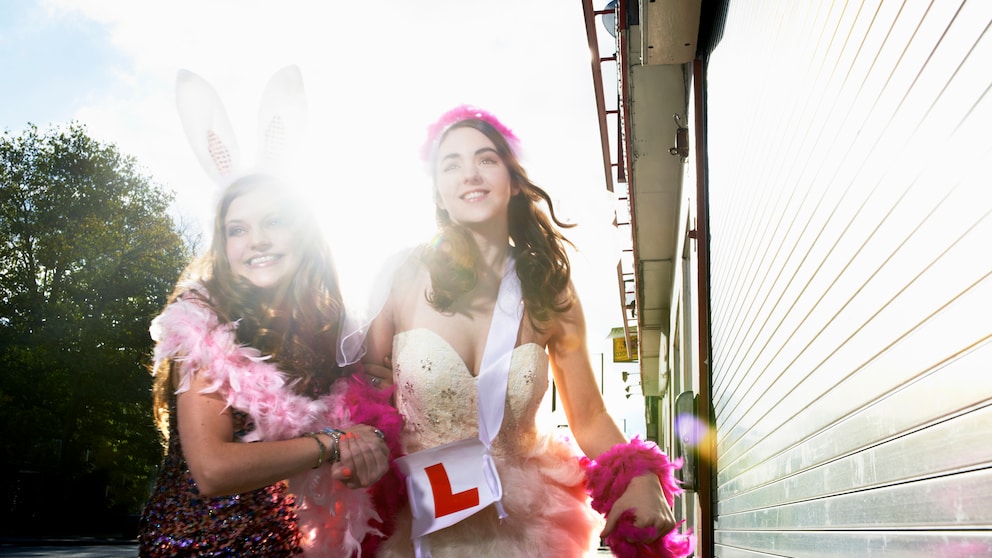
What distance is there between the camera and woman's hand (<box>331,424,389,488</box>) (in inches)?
101

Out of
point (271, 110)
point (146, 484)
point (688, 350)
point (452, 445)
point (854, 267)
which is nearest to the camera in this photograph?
point (854, 267)

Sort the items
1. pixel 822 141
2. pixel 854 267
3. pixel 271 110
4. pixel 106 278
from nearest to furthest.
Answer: pixel 854 267, pixel 822 141, pixel 271 110, pixel 106 278

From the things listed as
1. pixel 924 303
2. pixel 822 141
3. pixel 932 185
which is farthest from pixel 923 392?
pixel 822 141

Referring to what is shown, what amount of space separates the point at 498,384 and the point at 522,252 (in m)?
0.57

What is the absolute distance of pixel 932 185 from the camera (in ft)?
5.20

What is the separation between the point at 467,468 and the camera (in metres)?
2.71

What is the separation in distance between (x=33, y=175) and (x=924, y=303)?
2715cm

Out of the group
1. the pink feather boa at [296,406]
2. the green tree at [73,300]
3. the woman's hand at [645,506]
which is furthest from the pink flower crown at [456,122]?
the green tree at [73,300]

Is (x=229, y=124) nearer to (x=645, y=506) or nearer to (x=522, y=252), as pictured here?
(x=522, y=252)

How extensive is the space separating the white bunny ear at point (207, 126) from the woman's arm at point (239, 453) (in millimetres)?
810

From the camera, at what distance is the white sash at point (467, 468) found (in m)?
2.65

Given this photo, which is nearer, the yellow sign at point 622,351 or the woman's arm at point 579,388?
the woman's arm at point 579,388

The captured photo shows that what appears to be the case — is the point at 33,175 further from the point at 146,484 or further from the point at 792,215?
the point at 792,215

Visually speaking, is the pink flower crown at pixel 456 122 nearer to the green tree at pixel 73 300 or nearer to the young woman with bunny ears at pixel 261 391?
the young woman with bunny ears at pixel 261 391
